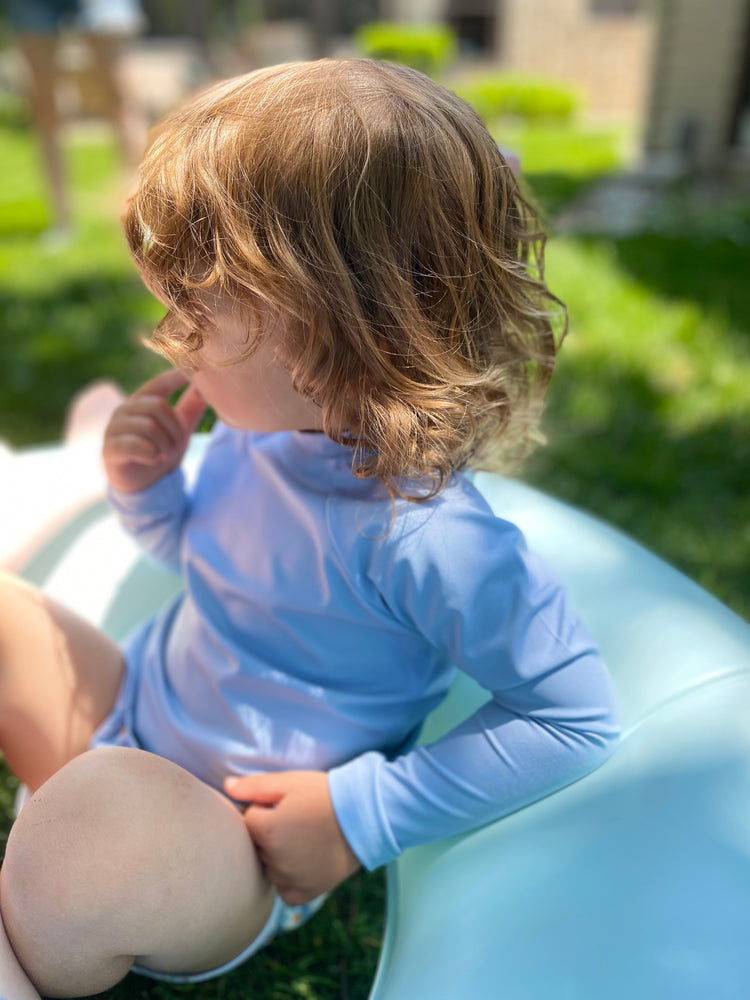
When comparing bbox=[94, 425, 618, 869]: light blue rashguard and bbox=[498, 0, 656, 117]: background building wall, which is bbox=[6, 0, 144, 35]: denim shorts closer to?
bbox=[94, 425, 618, 869]: light blue rashguard

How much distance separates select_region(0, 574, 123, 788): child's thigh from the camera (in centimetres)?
95

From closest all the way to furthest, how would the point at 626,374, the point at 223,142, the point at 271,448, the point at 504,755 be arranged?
the point at 223,142 < the point at 504,755 < the point at 271,448 < the point at 626,374

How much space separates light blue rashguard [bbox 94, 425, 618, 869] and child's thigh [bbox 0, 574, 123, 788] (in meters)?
0.03

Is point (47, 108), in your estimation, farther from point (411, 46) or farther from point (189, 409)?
point (411, 46)

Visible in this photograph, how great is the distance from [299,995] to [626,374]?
1854mm

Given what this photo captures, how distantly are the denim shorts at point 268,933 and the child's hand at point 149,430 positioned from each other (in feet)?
1.61

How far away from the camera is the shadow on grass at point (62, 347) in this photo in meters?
2.46

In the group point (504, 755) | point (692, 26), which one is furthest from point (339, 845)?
point (692, 26)

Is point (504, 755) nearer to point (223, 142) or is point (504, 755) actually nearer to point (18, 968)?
point (18, 968)

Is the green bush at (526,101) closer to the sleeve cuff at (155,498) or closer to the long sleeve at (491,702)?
the sleeve cuff at (155,498)

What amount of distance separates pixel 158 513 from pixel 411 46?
9.30 metres

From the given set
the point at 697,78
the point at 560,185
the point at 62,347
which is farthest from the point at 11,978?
the point at 697,78

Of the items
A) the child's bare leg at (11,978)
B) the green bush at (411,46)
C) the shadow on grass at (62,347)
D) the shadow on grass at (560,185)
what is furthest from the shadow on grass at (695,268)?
the green bush at (411,46)

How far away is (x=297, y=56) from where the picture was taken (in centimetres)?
983
